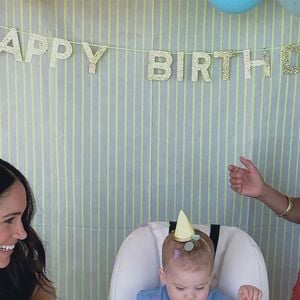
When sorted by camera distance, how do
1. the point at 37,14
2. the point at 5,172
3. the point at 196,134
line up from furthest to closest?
the point at 196,134, the point at 37,14, the point at 5,172

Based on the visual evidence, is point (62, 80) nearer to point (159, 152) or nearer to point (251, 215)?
point (159, 152)

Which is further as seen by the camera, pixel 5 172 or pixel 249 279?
pixel 249 279

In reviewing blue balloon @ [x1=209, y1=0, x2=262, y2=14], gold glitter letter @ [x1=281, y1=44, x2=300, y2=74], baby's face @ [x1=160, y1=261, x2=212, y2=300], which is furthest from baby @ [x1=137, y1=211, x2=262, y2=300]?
gold glitter letter @ [x1=281, y1=44, x2=300, y2=74]

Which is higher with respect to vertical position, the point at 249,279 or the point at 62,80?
the point at 62,80

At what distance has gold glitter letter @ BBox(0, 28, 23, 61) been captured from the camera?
83.2 inches

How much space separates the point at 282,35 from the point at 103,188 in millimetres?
787

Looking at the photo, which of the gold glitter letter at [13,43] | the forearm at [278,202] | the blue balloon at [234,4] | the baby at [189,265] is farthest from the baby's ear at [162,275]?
the gold glitter letter at [13,43]

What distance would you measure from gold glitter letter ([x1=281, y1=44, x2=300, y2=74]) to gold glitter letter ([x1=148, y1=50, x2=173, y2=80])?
0.37 metres

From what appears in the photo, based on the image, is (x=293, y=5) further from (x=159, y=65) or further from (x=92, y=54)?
(x=92, y=54)

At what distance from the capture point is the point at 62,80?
219 centimetres

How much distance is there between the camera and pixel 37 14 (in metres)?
2.13

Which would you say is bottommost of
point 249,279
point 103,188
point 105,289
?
point 105,289

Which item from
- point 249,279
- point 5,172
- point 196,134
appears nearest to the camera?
point 5,172

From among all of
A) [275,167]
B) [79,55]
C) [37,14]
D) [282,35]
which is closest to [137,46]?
[79,55]
